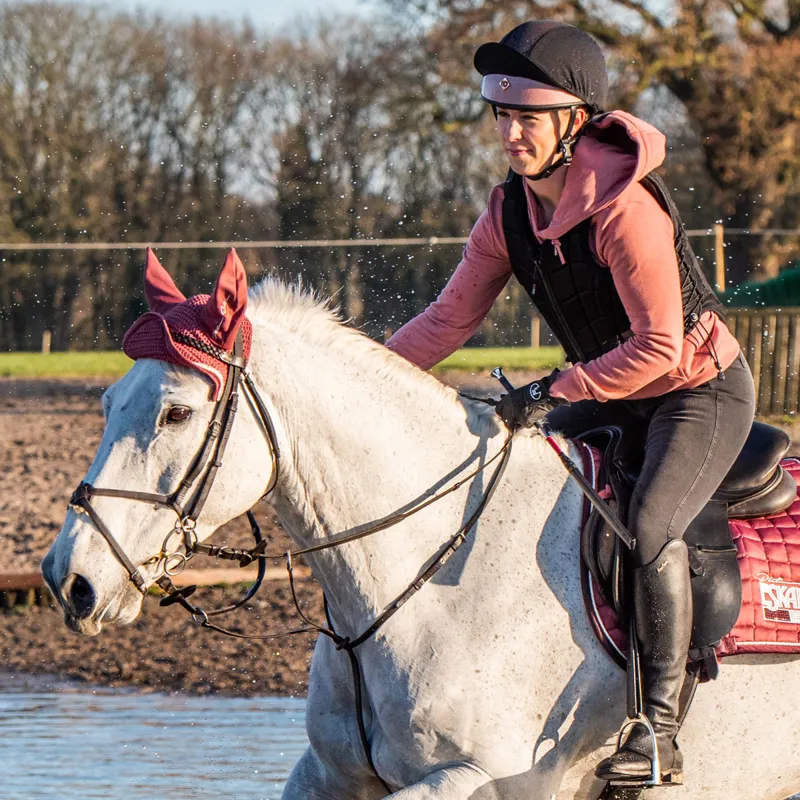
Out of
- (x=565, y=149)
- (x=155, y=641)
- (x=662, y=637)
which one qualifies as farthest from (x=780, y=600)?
(x=155, y=641)

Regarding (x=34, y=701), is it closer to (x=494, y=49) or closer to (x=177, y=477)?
(x=177, y=477)

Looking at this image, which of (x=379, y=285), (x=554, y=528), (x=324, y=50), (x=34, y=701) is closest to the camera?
(x=554, y=528)

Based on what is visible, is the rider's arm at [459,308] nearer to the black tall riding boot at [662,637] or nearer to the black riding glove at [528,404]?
the black riding glove at [528,404]

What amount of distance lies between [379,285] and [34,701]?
14.0 m

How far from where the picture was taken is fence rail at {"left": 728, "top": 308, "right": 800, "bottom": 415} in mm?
15242

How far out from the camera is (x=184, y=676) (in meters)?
7.27

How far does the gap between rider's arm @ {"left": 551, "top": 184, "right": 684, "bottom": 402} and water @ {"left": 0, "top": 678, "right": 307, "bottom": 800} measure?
2.82 metres

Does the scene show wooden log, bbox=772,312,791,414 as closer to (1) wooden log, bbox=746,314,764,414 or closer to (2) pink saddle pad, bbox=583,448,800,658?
(1) wooden log, bbox=746,314,764,414

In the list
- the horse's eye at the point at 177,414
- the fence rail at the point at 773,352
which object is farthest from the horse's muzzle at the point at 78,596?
the fence rail at the point at 773,352

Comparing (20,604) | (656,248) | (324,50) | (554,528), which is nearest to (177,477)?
(554,528)

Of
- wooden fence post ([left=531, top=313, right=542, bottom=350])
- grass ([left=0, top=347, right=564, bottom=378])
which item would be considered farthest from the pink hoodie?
wooden fence post ([left=531, top=313, right=542, bottom=350])

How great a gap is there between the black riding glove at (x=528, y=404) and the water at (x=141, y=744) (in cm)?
250

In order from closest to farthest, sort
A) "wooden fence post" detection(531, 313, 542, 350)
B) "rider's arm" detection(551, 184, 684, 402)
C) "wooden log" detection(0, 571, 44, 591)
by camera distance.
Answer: "rider's arm" detection(551, 184, 684, 402)
"wooden log" detection(0, 571, 44, 591)
"wooden fence post" detection(531, 313, 542, 350)

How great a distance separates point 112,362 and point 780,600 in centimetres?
2037
